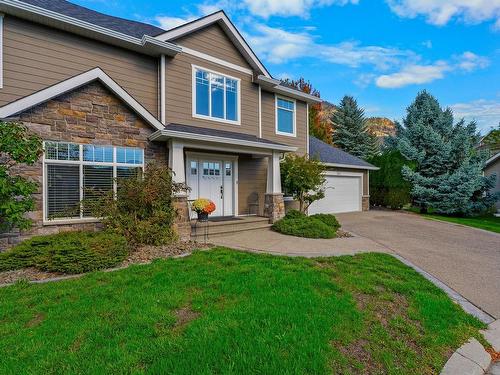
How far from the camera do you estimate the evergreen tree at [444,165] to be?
53.7 feet

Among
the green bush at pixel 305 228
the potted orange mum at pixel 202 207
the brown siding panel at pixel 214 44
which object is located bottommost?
the green bush at pixel 305 228

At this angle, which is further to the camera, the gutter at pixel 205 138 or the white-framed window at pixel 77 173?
the gutter at pixel 205 138

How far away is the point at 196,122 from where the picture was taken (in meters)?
10.0

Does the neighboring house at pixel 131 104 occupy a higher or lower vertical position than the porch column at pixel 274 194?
higher

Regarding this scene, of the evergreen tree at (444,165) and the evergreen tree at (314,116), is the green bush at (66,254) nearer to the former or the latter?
the evergreen tree at (444,165)

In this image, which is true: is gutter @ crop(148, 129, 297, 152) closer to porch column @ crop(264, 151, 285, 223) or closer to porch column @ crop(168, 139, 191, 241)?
porch column @ crop(168, 139, 191, 241)

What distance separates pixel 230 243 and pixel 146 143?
3.61 m

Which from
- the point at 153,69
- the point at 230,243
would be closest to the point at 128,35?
the point at 153,69

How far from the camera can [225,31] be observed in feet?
35.8

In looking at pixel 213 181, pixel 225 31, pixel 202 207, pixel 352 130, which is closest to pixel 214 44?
pixel 225 31

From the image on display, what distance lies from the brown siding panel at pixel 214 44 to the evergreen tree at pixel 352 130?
2160cm

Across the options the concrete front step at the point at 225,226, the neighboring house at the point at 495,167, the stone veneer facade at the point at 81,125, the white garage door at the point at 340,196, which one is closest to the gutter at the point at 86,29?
the stone veneer facade at the point at 81,125

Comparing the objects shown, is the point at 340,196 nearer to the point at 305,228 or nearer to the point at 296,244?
the point at 305,228

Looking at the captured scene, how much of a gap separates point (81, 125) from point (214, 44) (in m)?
5.85
